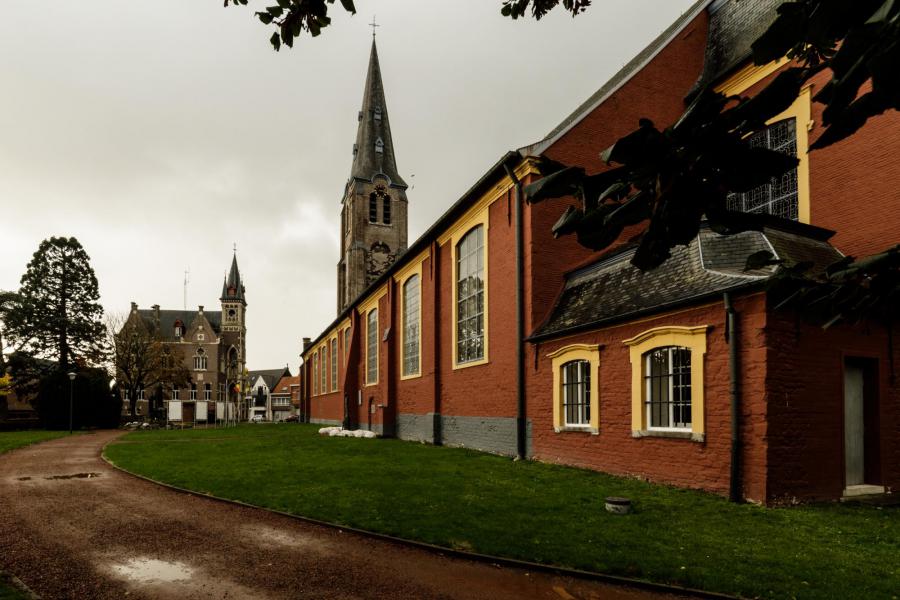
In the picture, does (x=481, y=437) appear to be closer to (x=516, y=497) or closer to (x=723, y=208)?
(x=516, y=497)

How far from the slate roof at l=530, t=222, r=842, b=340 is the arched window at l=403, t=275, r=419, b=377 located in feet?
36.1

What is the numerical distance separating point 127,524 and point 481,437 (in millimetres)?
10532

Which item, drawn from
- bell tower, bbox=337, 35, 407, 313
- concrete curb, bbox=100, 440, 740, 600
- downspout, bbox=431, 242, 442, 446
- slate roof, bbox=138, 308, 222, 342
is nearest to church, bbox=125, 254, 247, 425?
slate roof, bbox=138, 308, 222, 342

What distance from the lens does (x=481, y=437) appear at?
1752 cm

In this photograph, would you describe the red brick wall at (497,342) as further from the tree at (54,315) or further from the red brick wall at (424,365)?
the tree at (54,315)

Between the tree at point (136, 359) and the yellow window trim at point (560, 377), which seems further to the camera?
the tree at point (136, 359)

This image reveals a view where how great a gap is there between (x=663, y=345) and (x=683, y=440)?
1.69 meters

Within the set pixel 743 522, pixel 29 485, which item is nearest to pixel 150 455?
pixel 29 485

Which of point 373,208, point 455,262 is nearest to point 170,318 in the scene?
point 373,208

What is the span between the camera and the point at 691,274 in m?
11.0

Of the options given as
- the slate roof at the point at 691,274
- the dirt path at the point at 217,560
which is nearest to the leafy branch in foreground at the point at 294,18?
the dirt path at the point at 217,560

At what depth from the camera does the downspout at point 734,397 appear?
923 centimetres

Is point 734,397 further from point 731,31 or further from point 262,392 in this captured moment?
point 262,392

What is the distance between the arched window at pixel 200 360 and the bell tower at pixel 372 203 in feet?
104
